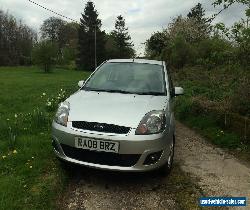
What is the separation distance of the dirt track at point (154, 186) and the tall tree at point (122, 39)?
6770cm

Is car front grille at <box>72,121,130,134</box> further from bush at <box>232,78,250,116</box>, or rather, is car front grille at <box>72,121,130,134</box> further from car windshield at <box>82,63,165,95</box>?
bush at <box>232,78,250,116</box>

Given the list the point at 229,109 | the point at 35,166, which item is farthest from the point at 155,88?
the point at 229,109

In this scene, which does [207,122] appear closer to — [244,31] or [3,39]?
[244,31]

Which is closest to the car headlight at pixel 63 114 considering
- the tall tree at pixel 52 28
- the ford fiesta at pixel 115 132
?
the ford fiesta at pixel 115 132

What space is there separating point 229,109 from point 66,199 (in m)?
5.24

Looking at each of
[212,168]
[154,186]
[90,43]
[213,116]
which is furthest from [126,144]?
[90,43]

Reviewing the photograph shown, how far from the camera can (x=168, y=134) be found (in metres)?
5.10

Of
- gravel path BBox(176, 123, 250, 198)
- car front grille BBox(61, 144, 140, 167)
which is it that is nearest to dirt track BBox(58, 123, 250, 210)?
gravel path BBox(176, 123, 250, 198)

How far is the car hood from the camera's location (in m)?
4.76

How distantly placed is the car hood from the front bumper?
0.18 meters

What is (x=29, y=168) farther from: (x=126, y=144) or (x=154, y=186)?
(x=154, y=186)

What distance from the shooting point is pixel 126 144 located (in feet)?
15.1

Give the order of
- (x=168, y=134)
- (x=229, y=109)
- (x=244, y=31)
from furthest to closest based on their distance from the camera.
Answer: (x=229, y=109), (x=244, y=31), (x=168, y=134)

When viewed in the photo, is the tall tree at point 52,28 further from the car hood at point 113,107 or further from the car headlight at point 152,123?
the car headlight at point 152,123
